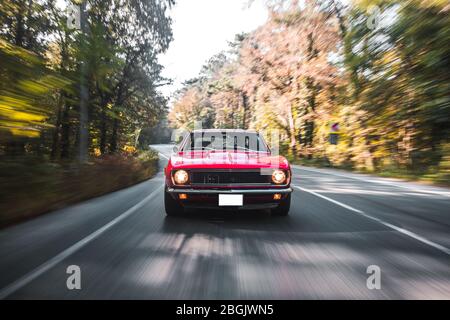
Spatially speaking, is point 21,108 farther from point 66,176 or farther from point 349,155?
point 349,155

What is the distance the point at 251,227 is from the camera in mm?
4832

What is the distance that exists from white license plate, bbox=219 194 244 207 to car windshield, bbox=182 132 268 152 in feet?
4.66

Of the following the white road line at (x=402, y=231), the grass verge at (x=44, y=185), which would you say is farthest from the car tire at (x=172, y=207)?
the white road line at (x=402, y=231)

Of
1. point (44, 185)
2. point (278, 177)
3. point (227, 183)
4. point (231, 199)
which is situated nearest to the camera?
point (231, 199)

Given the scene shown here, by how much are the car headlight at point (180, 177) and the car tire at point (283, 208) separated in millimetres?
1474

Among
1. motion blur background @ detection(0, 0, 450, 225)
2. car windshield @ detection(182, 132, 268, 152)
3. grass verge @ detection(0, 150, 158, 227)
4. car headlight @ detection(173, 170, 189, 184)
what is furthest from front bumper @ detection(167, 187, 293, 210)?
grass verge @ detection(0, 150, 158, 227)

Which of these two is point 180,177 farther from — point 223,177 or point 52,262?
point 52,262

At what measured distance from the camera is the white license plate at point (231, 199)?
16.1ft

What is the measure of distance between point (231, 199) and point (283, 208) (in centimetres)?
98

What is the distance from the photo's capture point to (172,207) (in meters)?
5.37

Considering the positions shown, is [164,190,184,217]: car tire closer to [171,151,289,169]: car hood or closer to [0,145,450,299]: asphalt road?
[0,145,450,299]: asphalt road

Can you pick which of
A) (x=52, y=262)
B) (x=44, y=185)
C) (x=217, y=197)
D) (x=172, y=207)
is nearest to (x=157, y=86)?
(x=44, y=185)

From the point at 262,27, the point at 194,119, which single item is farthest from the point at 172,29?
the point at 194,119

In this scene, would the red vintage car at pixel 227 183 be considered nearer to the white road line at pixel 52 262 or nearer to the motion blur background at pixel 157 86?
the white road line at pixel 52 262
